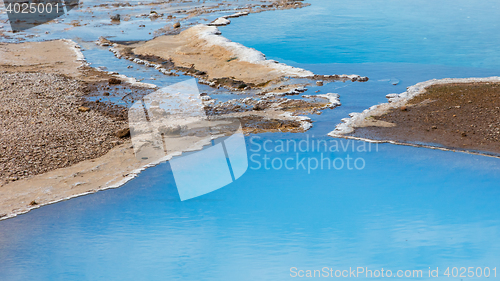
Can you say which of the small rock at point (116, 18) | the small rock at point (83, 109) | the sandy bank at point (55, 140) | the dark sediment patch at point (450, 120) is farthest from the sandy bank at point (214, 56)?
the small rock at point (116, 18)

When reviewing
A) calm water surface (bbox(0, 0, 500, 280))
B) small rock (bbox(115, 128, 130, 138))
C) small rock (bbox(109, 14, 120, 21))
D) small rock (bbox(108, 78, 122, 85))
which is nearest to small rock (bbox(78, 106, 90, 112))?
small rock (bbox(115, 128, 130, 138))

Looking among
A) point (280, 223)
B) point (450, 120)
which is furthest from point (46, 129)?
point (450, 120)

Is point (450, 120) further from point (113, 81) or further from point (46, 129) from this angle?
point (113, 81)

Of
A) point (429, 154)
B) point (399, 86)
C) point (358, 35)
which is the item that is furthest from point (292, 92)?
point (358, 35)

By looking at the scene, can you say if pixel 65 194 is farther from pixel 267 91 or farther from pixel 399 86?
pixel 399 86

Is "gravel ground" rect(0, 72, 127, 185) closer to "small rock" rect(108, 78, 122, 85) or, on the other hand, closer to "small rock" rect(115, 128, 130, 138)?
"small rock" rect(115, 128, 130, 138)

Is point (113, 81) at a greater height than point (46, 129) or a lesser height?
greater

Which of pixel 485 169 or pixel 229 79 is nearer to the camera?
pixel 485 169
